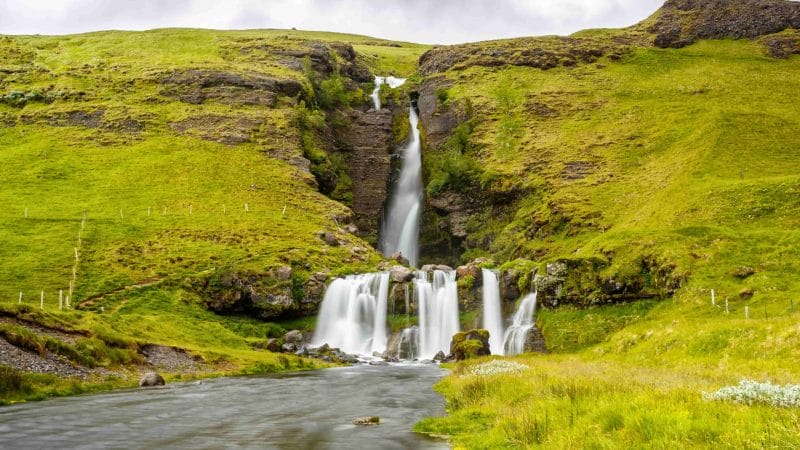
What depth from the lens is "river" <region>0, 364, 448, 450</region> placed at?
626 inches

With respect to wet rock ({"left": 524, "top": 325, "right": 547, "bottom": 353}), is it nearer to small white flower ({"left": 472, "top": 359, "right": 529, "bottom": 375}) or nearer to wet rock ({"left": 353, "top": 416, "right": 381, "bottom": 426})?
small white flower ({"left": 472, "top": 359, "right": 529, "bottom": 375})

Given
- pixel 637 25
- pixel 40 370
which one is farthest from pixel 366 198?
pixel 637 25

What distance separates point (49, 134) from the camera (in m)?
95.7

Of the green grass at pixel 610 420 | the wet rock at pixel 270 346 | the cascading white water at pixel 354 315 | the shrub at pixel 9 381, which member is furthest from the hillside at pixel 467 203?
the cascading white water at pixel 354 315

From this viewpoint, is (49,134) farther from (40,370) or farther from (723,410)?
(723,410)

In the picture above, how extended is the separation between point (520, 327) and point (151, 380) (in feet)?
104

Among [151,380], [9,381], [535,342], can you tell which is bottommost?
[535,342]

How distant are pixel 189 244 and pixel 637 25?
5570 inches

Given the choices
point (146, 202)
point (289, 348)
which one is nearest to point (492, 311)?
point (289, 348)

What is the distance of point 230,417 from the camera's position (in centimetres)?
2084

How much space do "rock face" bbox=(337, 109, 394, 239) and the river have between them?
67.4 metres

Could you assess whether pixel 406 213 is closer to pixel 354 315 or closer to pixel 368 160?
pixel 368 160

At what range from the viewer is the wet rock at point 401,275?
62.1 m

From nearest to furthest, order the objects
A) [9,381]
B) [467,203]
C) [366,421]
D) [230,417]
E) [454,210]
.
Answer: [366,421] → [230,417] → [9,381] → [454,210] → [467,203]
